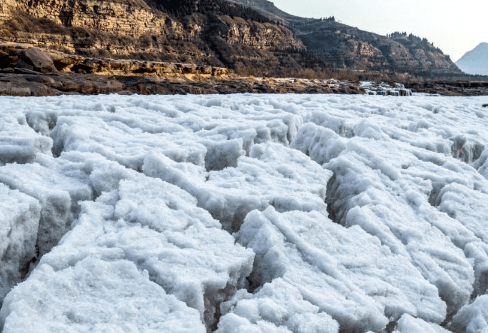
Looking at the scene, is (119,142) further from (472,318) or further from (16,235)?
(472,318)

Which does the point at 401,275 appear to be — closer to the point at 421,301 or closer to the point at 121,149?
the point at 421,301

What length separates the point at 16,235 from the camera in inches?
75.2

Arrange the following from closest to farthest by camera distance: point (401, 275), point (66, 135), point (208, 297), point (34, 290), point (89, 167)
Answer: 1. point (34, 290)
2. point (208, 297)
3. point (401, 275)
4. point (89, 167)
5. point (66, 135)

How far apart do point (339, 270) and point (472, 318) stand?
69 cm

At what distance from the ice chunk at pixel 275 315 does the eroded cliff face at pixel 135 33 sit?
97.7 feet

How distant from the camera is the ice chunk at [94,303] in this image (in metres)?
1.46

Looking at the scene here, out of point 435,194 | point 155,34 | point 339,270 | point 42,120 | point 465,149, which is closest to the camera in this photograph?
point 339,270

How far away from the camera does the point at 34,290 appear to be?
156 cm

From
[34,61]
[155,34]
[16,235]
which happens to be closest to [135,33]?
[155,34]

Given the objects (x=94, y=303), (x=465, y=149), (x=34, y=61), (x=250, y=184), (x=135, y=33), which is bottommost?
(x=34, y=61)

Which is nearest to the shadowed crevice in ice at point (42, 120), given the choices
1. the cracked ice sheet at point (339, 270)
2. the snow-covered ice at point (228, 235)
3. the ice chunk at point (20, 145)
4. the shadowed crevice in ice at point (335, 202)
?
the snow-covered ice at point (228, 235)

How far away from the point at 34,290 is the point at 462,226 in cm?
262

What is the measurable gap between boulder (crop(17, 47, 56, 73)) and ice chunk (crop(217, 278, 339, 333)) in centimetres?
1014

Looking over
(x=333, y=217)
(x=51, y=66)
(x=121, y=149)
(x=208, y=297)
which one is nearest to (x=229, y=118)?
(x=121, y=149)
